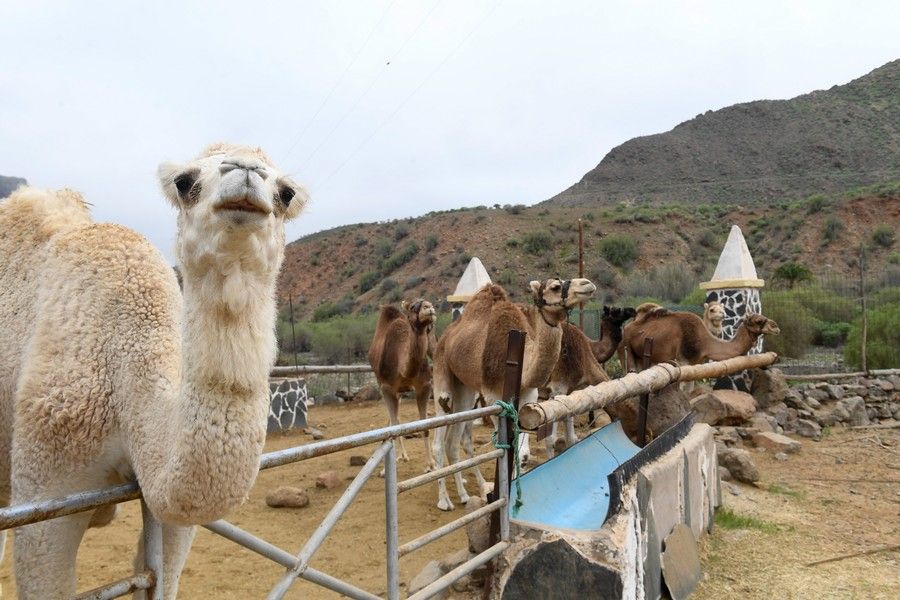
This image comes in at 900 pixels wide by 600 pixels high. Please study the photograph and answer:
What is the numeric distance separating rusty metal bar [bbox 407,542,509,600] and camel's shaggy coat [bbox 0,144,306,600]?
1044 mm

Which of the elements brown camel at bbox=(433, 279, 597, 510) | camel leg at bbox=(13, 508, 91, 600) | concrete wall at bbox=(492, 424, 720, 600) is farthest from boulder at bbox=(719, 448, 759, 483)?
camel leg at bbox=(13, 508, 91, 600)

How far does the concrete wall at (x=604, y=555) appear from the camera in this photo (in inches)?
124

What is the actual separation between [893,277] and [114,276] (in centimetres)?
2308

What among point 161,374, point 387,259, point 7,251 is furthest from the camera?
point 387,259

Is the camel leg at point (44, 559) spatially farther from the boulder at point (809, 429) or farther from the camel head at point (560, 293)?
the boulder at point (809, 429)

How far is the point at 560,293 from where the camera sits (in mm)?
5270

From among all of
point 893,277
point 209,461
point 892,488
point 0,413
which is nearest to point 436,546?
point 0,413

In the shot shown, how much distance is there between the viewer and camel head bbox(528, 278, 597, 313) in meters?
4.99

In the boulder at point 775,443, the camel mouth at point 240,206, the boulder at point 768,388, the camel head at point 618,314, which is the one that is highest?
the camel mouth at point 240,206

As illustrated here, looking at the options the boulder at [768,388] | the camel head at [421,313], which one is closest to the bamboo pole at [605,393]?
the camel head at [421,313]

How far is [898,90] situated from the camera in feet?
149

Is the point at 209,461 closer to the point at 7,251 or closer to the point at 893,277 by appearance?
the point at 7,251

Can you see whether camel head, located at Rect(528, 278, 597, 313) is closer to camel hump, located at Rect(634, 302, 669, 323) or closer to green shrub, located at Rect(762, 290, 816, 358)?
camel hump, located at Rect(634, 302, 669, 323)

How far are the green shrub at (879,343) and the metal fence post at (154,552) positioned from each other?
13.9 m
